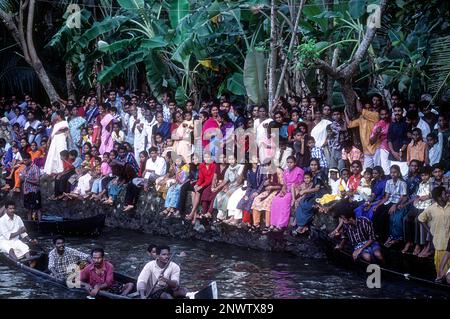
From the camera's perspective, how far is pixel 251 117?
583 inches

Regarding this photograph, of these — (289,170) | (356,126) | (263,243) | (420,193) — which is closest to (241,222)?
(263,243)

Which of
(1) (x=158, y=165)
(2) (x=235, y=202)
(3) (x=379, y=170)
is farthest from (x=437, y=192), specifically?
(1) (x=158, y=165)

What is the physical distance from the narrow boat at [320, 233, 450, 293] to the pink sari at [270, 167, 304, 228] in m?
1.63

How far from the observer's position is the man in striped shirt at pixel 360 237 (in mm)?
11867

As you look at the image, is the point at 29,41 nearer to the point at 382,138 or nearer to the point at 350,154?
the point at 350,154

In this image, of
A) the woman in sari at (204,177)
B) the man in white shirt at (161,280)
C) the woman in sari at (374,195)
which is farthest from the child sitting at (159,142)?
the man in white shirt at (161,280)

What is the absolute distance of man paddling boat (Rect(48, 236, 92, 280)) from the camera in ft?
40.5

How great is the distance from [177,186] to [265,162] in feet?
6.89

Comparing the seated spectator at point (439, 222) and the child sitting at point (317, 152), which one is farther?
the child sitting at point (317, 152)

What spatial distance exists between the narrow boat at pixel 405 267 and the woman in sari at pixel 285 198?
1.64 meters

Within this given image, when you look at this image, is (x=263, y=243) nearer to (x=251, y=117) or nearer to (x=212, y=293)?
(x=251, y=117)

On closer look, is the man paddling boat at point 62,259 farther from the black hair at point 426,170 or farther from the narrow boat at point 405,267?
the black hair at point 426,170

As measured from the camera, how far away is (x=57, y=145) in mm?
18000
